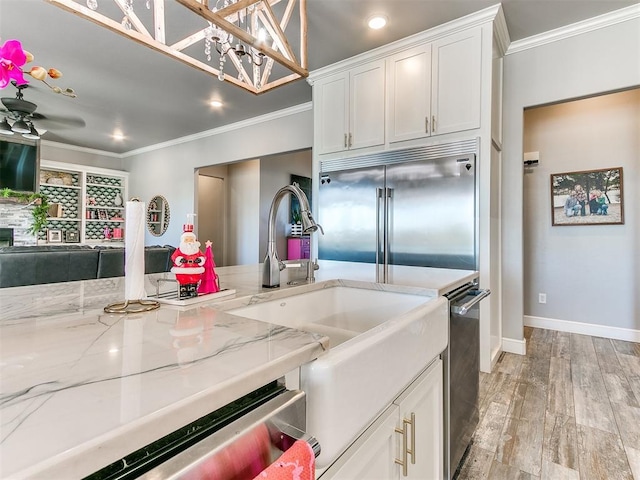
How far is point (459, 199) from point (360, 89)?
1.43m

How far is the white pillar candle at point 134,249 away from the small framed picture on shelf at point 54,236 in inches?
265

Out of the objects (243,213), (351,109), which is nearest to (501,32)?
(351,109)

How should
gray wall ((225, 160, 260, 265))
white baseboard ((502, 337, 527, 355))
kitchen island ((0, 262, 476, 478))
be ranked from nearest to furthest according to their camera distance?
kitchen island ((0, 262, 476, 478)) → white baseboard ((502, 337, 527, 355)) → gray wall ((225, 160, 260, 265))

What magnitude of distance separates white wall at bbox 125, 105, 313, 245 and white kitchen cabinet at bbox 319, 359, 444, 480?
3.71 meters

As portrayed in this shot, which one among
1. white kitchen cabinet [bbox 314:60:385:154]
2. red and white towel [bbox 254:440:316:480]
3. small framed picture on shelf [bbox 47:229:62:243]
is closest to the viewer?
red and white towel [bbox 254:440:316:480]

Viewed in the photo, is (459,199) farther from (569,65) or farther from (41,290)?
(41,290)

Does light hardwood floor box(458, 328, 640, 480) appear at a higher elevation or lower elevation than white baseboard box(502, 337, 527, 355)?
lower

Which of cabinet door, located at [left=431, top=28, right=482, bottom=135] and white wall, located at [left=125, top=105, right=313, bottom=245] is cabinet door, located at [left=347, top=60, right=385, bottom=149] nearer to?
cabinet door, located at [left=431, top=28, right=482, bottom=135]

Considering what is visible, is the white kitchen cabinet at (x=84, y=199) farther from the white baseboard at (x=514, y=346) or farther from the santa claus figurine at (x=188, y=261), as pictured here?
the white baseboard at (x=514, y=346)

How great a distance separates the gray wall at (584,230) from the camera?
10.8ft

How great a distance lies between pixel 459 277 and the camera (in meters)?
1.48

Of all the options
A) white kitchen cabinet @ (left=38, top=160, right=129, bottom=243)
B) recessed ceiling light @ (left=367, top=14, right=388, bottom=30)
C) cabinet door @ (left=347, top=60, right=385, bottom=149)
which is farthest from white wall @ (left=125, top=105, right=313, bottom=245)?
recessed ceiling light @ (left=367, top=14, right=388, bottom=30)

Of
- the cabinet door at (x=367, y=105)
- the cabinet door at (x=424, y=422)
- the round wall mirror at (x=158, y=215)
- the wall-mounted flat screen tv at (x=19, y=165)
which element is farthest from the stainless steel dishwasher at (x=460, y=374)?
the wall-mounted flat screen tv at (x=19, y=165)

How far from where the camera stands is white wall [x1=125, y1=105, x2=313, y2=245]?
4.45 meters
